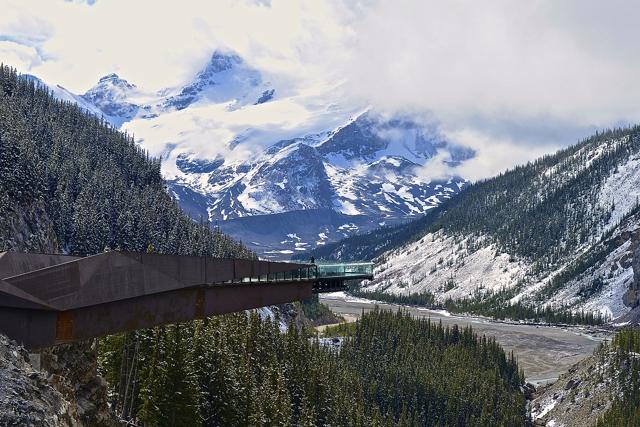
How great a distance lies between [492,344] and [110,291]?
190 meters

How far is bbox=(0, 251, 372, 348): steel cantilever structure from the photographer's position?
67.0ft

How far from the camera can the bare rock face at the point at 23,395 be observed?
15.7m

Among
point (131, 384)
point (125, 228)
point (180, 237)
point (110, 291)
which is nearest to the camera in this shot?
point (110, 291)

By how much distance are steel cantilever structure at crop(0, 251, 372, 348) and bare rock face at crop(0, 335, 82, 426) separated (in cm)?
189

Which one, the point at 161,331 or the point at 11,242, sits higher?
the point at 11,242

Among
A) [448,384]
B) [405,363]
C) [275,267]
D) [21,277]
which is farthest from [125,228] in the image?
[21,277]

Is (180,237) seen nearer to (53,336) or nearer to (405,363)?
(405,363)

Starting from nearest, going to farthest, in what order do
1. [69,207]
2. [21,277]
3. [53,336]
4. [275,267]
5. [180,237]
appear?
[21,277] → [53,336] → [275,267] → [69,207] → [180,237]

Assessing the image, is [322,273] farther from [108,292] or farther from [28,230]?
[28,230]

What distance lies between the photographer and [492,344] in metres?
198

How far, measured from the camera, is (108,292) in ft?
75.3

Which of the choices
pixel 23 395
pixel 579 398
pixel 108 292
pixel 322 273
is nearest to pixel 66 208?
pixel 322 273

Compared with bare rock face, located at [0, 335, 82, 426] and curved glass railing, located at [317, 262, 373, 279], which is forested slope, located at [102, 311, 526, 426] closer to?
curved glass railing, located at [317, 262, 373, 279]

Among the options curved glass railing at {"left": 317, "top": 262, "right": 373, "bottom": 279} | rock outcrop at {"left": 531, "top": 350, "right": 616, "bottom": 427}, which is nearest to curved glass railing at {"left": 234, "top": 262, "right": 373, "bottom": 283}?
curved glass railing at {"left": 317, "top": 262, "right": 373, "bottom": 279}
